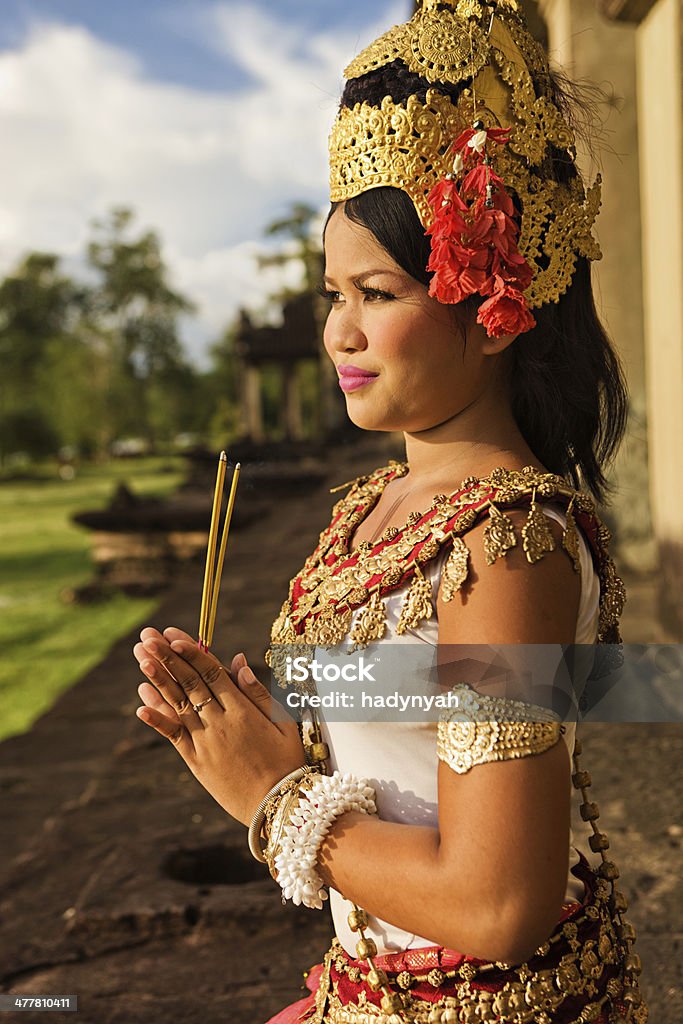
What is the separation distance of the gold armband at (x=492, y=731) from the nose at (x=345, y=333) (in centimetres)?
48

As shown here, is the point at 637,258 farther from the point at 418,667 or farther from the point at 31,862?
the point at 418,667

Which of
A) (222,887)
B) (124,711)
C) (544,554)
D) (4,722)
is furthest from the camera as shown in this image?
(4,722)

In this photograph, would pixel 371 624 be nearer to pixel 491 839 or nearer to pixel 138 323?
pixel 491 839

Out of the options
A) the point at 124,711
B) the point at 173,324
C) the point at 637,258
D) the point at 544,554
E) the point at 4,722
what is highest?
the point at 173,324

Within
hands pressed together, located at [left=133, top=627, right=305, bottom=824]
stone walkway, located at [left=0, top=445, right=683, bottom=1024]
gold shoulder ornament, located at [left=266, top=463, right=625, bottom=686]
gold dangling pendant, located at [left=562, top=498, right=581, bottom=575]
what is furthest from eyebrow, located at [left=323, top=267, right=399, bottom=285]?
stone walkway, located at [left=0, top=445, right=683, bottom=1024]

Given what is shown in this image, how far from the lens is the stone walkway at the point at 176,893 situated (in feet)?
8.16

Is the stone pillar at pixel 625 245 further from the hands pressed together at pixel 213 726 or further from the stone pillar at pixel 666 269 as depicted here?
the hands pressed together at pixel 213 726

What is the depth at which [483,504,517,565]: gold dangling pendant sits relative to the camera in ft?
3.96

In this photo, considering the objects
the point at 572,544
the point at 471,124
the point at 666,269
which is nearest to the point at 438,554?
the point at 572,544

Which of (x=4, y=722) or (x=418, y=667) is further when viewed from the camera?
(x=4, y=722)

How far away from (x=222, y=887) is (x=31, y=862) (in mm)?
736

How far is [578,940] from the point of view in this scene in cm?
135

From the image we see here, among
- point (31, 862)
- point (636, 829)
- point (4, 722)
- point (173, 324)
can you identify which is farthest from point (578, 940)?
point (173, 324)

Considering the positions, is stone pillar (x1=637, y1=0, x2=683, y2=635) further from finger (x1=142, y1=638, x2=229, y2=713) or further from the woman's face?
finger (x1=142, y1=638, x2=229, y2=713)
